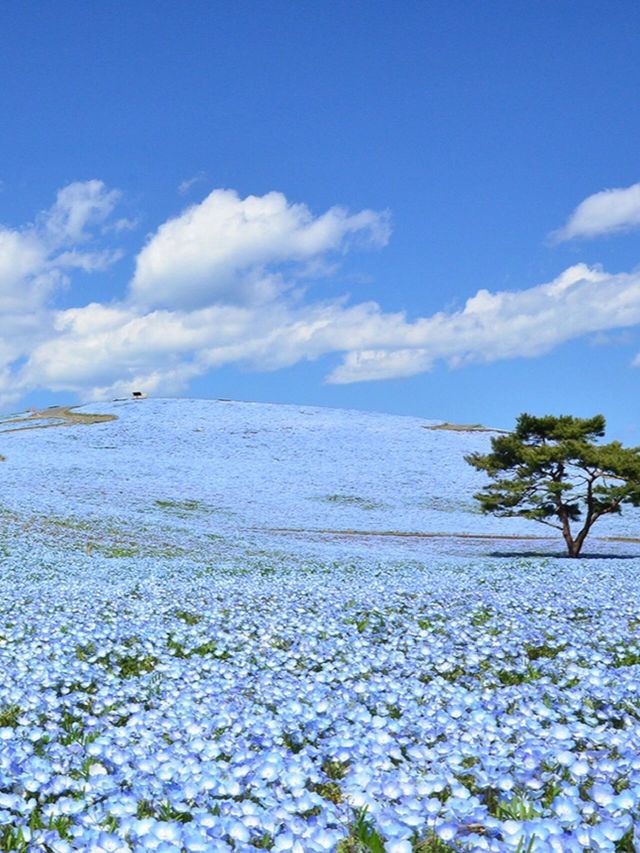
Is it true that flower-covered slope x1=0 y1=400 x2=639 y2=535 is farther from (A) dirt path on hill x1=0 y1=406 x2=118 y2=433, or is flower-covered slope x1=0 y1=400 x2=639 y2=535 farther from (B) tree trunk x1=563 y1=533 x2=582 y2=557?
(B) tree trunk x1=563 y1=533 x2=582 y2=557

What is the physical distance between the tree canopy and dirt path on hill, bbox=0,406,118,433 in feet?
150

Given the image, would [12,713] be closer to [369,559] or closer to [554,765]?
[554,765]

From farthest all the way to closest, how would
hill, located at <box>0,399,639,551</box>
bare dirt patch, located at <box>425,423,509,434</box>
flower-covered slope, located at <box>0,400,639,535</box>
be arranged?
bare dirt patch, located at <box>425,423,509,434</box> → flower-covered slope, located at <box>0,400,639,535</box> → hill, located at <box>0,399,639,551</box>

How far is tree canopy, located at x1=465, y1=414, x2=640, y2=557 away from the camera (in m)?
32.7

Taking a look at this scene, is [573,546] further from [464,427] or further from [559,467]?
[464,427]

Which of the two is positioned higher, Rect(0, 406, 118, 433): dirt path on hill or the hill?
Rect(0, 406, 118, 433): dirt path on hill

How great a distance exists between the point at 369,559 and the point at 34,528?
43.3 feet

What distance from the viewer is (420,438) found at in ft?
233

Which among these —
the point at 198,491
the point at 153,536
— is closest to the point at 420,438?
the point at 198,491

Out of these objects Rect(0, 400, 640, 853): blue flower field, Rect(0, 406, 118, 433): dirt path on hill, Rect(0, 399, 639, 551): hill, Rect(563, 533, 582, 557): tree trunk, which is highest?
Rect(0, 406, 118, 433): dirt path on hill

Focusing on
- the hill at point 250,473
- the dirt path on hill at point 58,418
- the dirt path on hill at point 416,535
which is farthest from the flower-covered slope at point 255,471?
the dirt path on hill at point 58,418

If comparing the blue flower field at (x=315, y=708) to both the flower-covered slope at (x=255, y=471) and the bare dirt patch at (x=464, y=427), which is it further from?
the bare dirt patch at (x=464, y=427)

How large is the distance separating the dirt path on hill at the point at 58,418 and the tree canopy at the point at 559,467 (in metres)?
45.8

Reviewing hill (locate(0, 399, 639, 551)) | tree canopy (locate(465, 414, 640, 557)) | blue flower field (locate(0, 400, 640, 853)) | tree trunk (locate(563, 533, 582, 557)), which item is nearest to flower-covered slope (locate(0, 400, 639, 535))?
hill (locate(0, 399, 639, 551))
